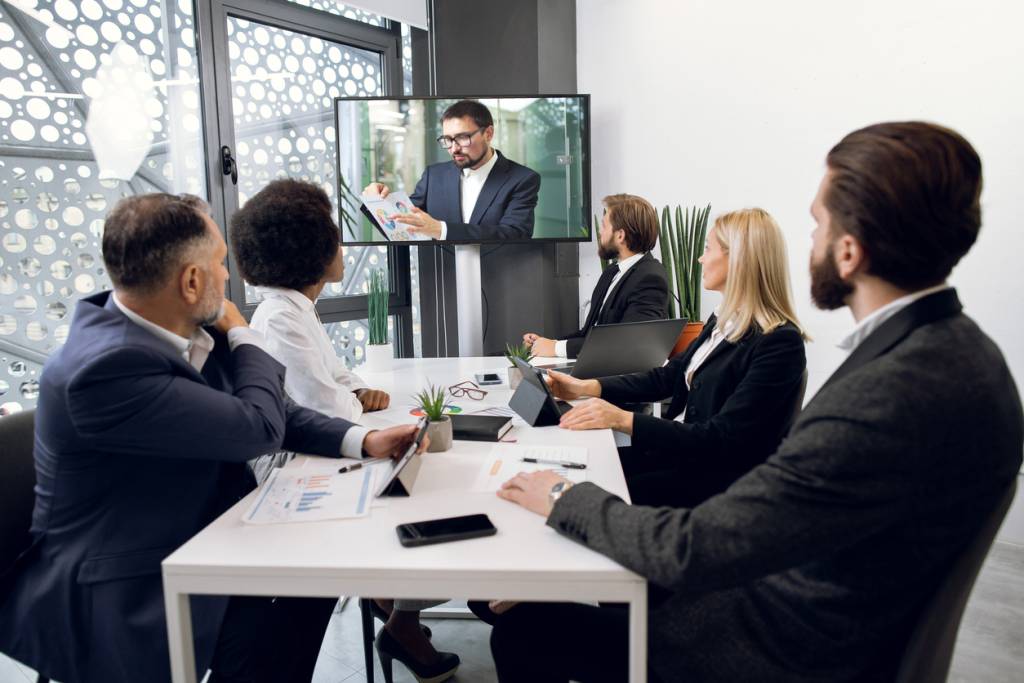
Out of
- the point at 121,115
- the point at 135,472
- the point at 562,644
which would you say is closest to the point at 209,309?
the point at 135,472

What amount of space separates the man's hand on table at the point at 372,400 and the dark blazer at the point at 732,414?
810 mm

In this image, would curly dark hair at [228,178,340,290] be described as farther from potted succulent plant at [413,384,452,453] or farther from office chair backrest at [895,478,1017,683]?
office chair backrest at [895,478,1017,683]

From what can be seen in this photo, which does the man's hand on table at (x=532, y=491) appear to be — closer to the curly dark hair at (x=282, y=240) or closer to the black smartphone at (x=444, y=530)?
the black smartphone at (x=444, y=530)

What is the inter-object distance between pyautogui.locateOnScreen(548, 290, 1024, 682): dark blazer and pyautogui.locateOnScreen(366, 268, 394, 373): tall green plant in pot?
6.50ft

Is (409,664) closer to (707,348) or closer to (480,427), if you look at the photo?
(480,427)

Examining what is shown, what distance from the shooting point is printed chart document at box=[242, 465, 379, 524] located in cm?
129

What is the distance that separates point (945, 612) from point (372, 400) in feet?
5.34

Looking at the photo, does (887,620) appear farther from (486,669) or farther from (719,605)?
(486,669)

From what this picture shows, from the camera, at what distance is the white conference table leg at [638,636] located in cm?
105

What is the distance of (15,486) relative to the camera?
58.7 inches

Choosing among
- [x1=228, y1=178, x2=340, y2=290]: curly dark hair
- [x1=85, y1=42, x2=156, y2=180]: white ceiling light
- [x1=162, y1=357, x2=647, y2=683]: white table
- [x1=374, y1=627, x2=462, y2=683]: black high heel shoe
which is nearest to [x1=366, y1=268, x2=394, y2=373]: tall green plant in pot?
[x1=228, y1=178, x2=340, y2=290]: curly dark hair

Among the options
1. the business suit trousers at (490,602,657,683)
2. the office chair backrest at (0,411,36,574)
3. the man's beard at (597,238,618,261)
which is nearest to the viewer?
the business suit trousers at (490,602,657,683)

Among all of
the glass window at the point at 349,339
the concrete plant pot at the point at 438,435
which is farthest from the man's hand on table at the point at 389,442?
the glass window at the point at 349,339

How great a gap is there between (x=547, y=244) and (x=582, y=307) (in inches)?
19.4
